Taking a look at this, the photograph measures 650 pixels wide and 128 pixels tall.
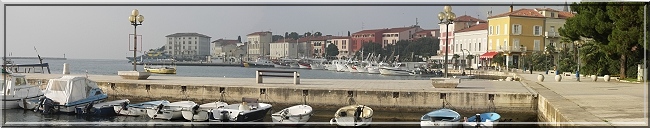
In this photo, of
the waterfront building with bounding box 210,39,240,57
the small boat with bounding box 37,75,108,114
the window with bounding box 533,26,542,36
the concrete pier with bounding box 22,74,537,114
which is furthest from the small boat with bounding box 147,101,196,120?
the waterfront building with bounding box 210,39,240,57

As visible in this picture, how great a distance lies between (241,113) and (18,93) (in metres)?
10.2

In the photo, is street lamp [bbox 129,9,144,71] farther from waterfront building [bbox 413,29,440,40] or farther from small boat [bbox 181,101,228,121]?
waterfront building [bbox 413,29,440,40]

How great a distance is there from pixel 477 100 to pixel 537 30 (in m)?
55.4

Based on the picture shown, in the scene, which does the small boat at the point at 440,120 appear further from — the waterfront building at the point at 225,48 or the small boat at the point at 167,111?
the waterfront building at the point at 225,48

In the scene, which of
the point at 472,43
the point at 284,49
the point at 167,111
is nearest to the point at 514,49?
the point at 472,43

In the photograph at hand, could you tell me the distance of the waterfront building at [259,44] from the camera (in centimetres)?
17475

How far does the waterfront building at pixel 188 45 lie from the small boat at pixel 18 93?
92.6 m

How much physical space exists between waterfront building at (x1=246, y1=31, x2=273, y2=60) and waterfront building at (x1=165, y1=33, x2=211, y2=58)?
85.4ft

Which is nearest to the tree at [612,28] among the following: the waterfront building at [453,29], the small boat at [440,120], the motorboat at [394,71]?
the small boat at [440,120]

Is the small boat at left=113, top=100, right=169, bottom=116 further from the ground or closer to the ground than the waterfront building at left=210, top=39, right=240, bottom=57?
closer to the ground

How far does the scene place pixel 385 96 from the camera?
27.5 metres

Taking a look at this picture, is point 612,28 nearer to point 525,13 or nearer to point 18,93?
point 18,93

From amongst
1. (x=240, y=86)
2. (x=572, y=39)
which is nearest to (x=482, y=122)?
(x=240, y=86)

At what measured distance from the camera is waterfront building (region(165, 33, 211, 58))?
12612 centimetres
